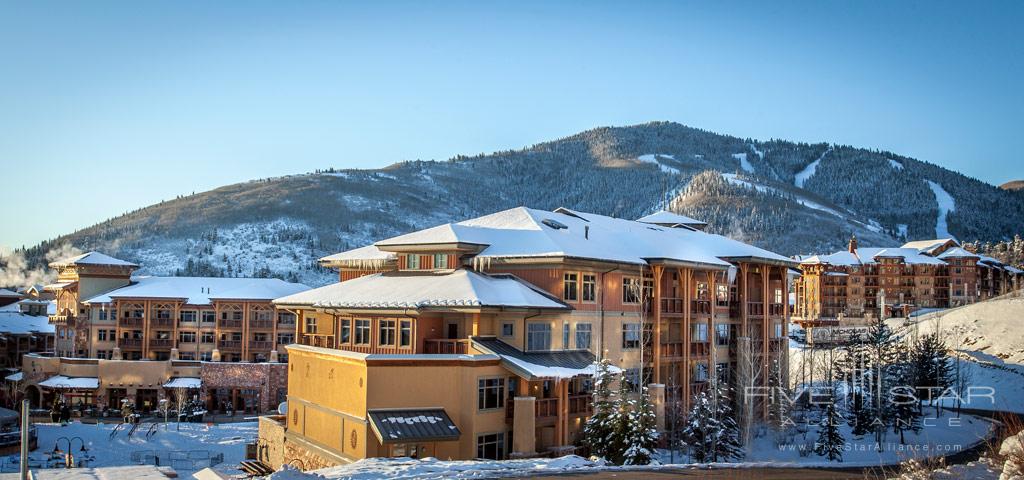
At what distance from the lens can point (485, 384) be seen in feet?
99.5

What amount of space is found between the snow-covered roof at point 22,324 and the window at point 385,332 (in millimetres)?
64405

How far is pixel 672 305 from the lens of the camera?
4084 cm

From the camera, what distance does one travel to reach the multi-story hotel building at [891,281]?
362 ft

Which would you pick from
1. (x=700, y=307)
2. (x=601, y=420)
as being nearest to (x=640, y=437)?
(x=601, y=420)

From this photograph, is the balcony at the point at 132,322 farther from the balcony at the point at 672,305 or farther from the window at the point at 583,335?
the balcony at the point at 672,305

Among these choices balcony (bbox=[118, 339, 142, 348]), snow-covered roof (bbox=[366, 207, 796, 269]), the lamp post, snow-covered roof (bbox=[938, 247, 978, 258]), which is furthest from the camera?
snow-covered roof (bbox=[938, 247, 978, 258])

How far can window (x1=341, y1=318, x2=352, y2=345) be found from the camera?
33.9 m

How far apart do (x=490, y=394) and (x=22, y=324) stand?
70.4 metres

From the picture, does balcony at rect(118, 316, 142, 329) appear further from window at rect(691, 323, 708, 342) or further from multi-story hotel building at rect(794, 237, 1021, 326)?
multi-story hotel building at rect(794, 237, 1021, 326)

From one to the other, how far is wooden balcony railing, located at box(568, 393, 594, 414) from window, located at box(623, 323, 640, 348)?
4863mm

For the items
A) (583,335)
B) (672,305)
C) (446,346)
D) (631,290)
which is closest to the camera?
(446,346)

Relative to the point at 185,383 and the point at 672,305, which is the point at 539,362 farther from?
the point at 185,383

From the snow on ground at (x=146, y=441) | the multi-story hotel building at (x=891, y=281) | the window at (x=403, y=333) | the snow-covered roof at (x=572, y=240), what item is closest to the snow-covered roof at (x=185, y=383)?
the snow on ground at (x=146, y=441)

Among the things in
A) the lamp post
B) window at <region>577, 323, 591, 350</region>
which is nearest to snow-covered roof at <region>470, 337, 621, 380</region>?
window at <region>577, 323, 591, 350</region>
